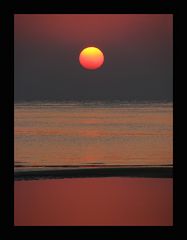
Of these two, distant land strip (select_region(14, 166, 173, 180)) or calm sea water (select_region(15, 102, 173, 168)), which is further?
→ calm sea water (select_region(15, 102, 173, 168))

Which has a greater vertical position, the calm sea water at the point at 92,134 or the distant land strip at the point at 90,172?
the calm sea water at the point at 92,134

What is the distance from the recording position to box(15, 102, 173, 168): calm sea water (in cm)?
348

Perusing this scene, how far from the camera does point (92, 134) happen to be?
3.65m

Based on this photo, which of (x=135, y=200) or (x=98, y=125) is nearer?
(x=135, y=200)

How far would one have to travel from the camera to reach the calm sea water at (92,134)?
3.48 m

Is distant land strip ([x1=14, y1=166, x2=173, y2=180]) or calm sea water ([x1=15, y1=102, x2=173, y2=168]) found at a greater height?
calm sea water ([x1=15, y1=102, x2=173, y2=168])

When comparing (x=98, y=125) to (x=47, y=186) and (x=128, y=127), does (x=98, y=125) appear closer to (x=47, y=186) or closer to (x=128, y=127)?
(x=128, y=127)

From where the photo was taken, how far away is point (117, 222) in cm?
331

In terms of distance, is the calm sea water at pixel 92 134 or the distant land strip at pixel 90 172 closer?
the distant land strip at pixel 90 172

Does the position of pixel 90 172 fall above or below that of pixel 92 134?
below
